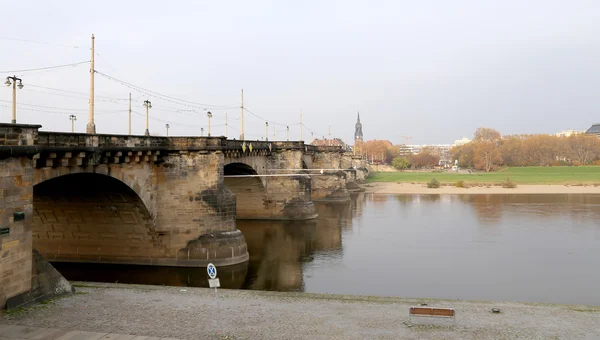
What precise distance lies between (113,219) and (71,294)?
9490mm

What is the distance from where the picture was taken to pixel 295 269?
982 inches

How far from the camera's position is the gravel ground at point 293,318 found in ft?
38.8

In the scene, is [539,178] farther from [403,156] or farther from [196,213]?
[403,156]

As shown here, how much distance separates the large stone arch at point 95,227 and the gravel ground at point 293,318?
27.6ft

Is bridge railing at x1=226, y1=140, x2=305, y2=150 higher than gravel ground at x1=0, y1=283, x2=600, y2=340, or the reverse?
bridge railing at x1=226, y1=140, x2=305, y2=150

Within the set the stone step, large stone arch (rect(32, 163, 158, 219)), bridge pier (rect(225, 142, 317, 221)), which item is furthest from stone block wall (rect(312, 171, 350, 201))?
the stone step

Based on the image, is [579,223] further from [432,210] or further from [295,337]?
[295,337]

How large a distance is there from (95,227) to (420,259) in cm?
1717

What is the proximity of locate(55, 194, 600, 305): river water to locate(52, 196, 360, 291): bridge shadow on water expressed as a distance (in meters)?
0.05

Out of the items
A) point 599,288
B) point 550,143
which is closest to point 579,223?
point 599,288

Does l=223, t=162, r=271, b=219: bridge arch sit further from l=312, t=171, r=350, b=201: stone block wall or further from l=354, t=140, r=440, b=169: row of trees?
l=354, t=140, r=440, b=169: row of trees

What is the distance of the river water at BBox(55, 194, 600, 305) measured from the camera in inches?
833

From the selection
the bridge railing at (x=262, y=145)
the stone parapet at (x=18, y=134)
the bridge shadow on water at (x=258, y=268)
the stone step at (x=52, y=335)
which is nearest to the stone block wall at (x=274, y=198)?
the bridge railing at (x=262, y=145)

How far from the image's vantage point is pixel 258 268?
81.9 feet
